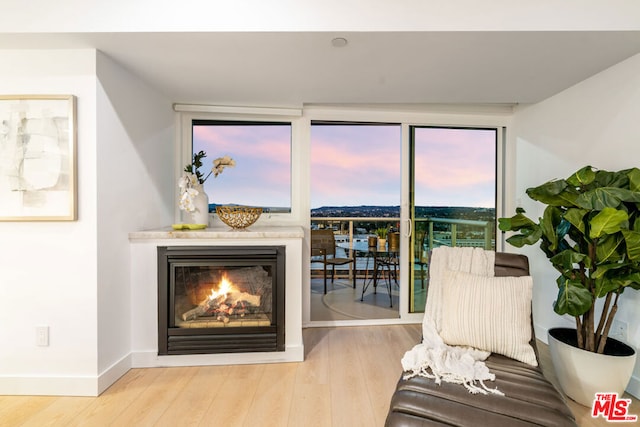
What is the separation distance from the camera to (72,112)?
1.94 meters

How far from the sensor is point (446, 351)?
167cm

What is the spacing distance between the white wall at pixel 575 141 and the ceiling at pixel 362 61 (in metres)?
0.13

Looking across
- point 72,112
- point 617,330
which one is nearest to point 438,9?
point 72,112

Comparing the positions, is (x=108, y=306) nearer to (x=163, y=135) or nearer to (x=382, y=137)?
(x=163, y=135)

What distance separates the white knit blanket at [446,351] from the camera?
4.86ft

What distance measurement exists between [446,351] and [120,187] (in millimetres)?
2328

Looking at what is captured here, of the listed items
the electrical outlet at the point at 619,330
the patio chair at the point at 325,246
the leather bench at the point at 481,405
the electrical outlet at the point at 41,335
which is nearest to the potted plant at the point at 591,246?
the electrical outlet at the point at 619,330

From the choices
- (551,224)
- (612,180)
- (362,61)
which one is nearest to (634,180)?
(612,180)

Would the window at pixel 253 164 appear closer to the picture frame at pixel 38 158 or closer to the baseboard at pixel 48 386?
the picture frame at pixel 38 158

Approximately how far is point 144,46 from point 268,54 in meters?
0.74

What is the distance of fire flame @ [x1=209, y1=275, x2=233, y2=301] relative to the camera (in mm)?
2465

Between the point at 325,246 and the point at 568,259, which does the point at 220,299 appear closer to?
the point at 325,246

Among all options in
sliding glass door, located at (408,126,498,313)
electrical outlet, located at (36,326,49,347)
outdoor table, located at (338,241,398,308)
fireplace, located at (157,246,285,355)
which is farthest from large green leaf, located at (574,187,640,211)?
electrical outlet, located at (36,326,49,347)

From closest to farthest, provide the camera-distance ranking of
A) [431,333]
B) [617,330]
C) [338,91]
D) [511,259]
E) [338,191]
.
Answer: [431,333], [511,259], [617,330], [338,91], [338,191]
